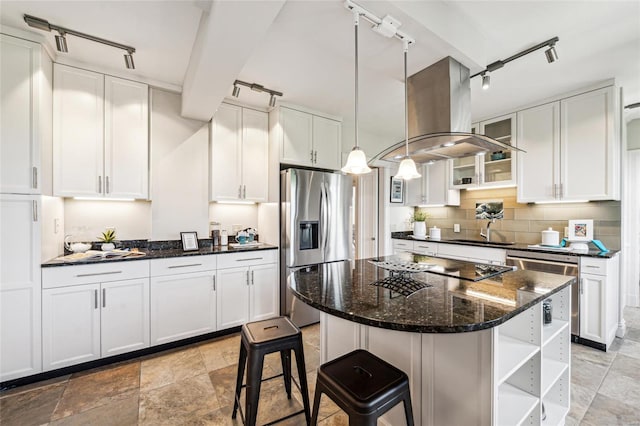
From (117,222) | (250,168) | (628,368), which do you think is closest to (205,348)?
(117,222)

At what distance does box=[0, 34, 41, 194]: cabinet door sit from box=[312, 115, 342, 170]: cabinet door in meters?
2.61

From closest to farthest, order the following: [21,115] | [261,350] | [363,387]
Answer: [363,387], [261,350], [21,115]

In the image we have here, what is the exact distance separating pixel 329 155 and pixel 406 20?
2.11 m

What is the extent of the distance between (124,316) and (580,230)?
4804 mm

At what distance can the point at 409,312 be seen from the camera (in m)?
1.07

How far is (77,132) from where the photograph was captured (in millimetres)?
2471

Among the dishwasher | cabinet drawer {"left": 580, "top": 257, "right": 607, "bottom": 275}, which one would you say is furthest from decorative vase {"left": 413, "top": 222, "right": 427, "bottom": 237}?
cabinet drawer {"left": 580, "top": 257, "right": 607, "bottom": 275}

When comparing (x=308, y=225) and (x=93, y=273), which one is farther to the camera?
(x=308, y=225)

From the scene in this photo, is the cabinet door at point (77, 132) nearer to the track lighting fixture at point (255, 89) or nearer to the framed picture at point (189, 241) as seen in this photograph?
the framed picture at point (189, 241)

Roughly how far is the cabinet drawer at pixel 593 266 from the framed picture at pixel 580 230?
1.61 feet

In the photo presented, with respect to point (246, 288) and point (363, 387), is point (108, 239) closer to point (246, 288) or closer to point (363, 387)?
point (246, 288)

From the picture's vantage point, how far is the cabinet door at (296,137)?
3.33 metres

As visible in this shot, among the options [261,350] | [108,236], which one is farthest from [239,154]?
[261,350]

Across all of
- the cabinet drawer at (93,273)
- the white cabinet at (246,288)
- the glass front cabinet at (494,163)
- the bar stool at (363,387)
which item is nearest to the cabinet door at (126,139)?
the cabinet drawer at (93,273)
